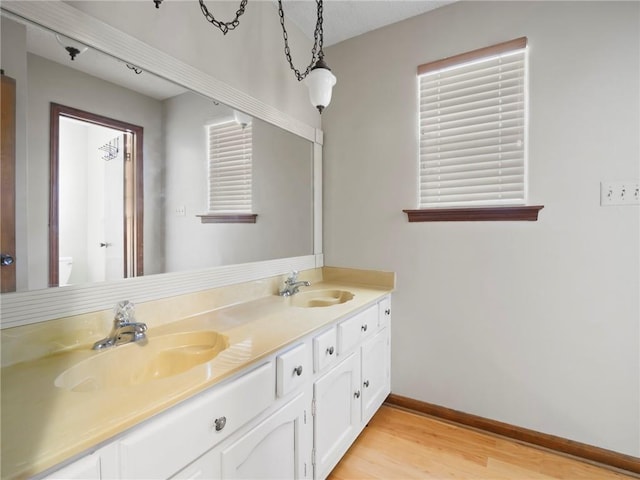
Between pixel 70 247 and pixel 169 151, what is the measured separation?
52cm

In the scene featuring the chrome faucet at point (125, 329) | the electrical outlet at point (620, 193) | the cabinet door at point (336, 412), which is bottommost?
the cabinet door at point (336, 412)

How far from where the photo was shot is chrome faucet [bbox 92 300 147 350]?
0.97 metres

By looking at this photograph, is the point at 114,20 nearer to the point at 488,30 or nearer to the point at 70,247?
the point at 70,247

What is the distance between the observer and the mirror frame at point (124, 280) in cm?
88

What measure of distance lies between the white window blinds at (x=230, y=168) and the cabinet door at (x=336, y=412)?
3.03 feet

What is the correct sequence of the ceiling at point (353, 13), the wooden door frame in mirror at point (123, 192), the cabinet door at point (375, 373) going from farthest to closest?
the ceiling at point (353, 13)
the cabinet door at point (375, 373)
the wooden door frame in mirror at point (123, 192)

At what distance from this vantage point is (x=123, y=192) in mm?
1135

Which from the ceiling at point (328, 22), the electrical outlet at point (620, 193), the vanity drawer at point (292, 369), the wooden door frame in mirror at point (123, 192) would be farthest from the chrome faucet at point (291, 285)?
the electrical outlet at point (620, 193)

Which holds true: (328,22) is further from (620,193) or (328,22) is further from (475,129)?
(620,193)

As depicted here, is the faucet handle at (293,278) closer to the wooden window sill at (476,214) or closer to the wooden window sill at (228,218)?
the wooden window sill at (228,218)

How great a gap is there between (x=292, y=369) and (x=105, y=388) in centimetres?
55

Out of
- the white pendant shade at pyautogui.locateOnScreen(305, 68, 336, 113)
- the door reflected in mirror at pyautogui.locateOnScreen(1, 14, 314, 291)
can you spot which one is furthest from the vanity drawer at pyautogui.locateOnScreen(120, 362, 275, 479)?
the white pendant shade at pyautogui.locateOnScreen(305, 68, 336, 113)

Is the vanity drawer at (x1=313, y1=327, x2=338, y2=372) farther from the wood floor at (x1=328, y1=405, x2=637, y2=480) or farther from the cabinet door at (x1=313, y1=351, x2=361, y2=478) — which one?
the wood floor at (x1=328, y1=405, x2=637, y2=480)

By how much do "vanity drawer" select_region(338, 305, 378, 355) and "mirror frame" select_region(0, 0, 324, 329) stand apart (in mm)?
562
